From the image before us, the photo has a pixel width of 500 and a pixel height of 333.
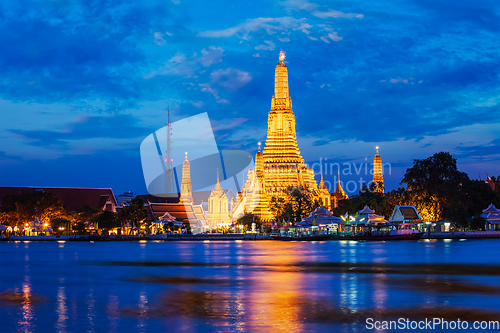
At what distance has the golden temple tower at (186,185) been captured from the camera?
114 meters

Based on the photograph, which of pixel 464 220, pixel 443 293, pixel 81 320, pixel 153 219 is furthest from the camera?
pixel 153 219

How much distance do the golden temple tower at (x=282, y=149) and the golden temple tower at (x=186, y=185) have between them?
2050 centimetres

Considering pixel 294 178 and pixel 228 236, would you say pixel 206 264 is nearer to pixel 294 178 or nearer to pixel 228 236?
pixel 228 236

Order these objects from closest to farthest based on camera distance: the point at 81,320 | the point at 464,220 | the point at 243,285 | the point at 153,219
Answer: the point at 81,320
the point at 243,285
the point at 464,220
the point at 153,219

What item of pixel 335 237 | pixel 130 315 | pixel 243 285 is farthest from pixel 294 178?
pixel 130 315

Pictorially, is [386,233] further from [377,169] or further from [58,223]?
[377,169]

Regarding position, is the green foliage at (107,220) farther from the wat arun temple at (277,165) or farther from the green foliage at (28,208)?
the wat arun temple at (277,165)

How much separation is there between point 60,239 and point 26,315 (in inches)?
Result: 2577

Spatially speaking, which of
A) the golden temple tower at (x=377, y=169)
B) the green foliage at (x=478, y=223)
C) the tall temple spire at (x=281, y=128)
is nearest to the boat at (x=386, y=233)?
the green foliage at (x=478, y=223)

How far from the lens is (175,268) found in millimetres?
32812

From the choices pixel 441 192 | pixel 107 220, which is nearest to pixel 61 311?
pixel 441 192

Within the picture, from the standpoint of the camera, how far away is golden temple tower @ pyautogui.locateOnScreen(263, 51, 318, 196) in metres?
97.6

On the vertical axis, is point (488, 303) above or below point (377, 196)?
below

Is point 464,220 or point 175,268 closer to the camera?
point 175,268
